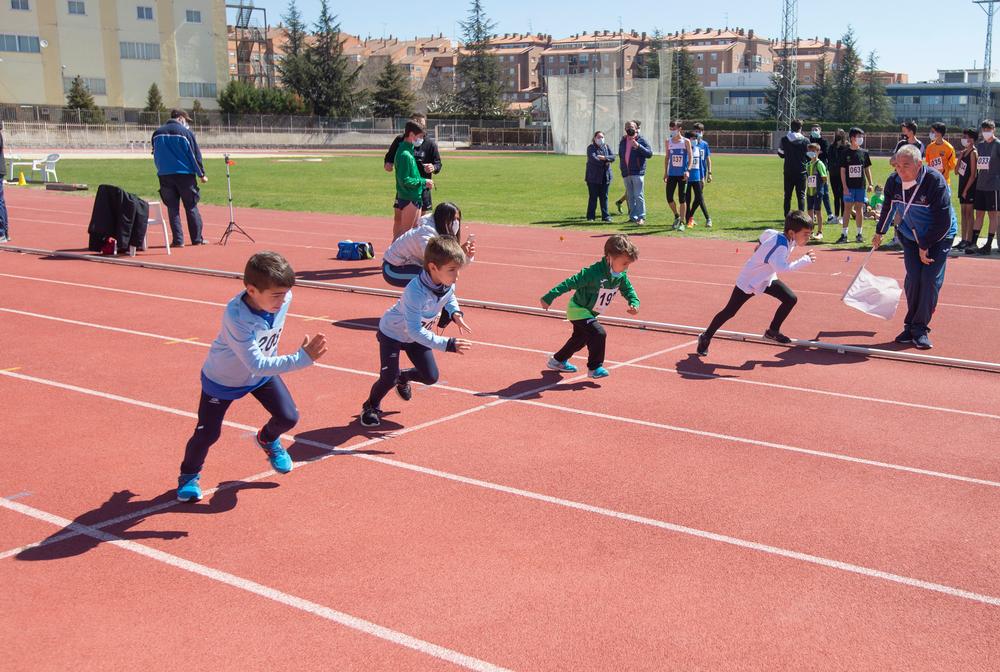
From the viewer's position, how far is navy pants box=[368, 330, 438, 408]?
7.23 m

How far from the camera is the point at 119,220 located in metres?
16.3

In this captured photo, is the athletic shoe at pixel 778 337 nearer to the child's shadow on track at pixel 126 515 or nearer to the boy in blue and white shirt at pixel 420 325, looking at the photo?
the boy in blue and white shirt at pixel 420 325

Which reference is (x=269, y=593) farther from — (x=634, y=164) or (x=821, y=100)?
(x=821, y=100)

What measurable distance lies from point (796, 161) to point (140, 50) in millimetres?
74380

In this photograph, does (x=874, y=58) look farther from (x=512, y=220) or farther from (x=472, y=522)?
(x=472, y=522)

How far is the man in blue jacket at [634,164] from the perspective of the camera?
810 inches

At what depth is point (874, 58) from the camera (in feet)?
393

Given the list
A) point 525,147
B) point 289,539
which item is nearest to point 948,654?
point 289,539

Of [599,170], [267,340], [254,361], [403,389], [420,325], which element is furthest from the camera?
[599,170]

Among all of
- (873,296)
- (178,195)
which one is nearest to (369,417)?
(873,296)

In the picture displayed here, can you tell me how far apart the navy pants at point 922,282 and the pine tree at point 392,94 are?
84.4 metres

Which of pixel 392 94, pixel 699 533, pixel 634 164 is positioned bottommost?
pixel 699 533

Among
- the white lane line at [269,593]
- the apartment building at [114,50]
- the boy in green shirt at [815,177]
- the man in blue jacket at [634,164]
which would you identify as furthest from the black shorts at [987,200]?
the apartment building at [114,50]

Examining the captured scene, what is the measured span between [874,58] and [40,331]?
126 m
